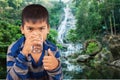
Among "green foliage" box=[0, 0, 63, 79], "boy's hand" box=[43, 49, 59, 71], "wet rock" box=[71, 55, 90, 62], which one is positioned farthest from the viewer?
"wet rock" box=[71, 55, 90, 62]

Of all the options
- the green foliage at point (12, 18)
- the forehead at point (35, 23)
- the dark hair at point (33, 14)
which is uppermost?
the dark hair at point (33, 14)

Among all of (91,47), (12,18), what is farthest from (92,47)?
(12,18)

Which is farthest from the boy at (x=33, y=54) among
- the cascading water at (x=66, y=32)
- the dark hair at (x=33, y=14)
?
the cascading water at (x=66, y=32)

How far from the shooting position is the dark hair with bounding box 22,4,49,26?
63cm

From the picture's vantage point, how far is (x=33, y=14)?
2.06ft

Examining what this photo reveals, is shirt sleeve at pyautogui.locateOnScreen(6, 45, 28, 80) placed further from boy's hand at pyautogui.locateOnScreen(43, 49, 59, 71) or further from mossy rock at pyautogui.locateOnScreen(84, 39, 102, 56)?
mossy rock at pyautogui.locateOnScreen(84, 39, 102, 56)

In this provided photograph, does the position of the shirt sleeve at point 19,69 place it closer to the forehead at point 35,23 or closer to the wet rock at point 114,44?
the forehead at point 35,23

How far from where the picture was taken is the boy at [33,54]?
1.94ft

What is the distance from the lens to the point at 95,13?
2.39m

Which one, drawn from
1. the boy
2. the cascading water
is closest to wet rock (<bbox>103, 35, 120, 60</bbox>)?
the cascading water

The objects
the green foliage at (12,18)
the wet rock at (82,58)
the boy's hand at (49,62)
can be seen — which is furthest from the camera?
the wet rock at (82,58)

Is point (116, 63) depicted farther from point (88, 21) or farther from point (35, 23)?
point (35, 23)

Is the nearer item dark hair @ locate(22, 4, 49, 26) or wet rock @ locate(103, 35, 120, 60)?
dark hair @ locate(22, 4, 49, 26)

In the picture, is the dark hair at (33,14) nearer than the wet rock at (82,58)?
Yes
